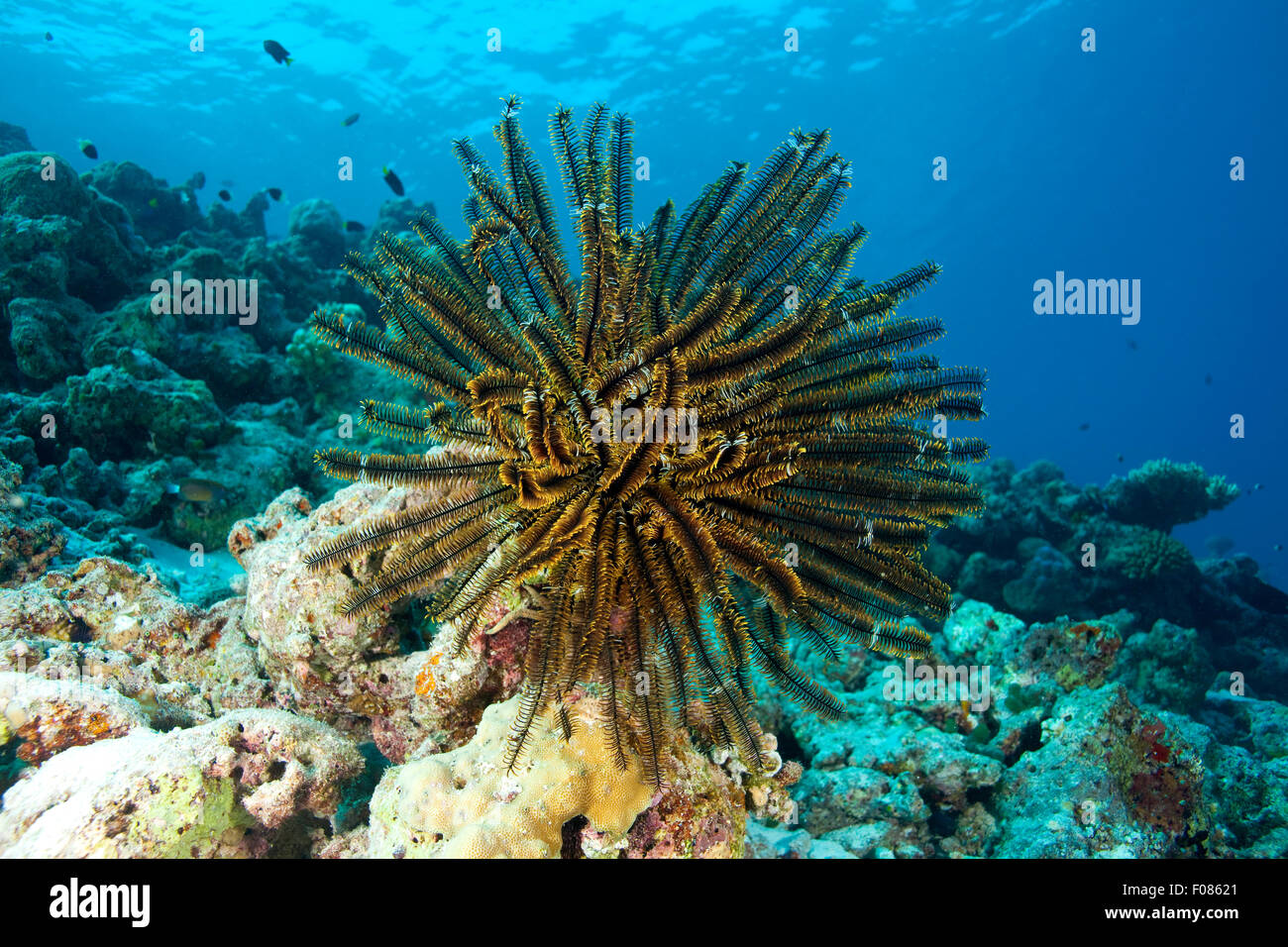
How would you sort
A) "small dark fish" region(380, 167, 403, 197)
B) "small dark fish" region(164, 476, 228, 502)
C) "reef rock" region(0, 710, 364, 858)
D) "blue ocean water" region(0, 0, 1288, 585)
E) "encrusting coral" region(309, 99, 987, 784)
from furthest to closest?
1. "blue ocean water" region(0, 0, 1288, 585)
2. "small dark fish" region(380, 167, 403, 197)
3. "small dark fish" region(164, 476, 228, 502)
4. "encrusting coral" region(309, 99, 987, 784)
5. "reef rock" region(0, 710, 364, 858)

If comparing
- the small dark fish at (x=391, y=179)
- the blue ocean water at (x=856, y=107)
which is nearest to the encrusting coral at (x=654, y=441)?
the small dark fish at (x=391, y=179)

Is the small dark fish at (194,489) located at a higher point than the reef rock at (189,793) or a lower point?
higher

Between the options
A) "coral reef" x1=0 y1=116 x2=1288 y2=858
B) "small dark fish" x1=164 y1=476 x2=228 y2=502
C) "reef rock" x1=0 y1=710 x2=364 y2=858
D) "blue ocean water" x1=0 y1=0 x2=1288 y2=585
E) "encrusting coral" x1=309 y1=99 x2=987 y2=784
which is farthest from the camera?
"blue ocean water" x1=0 y1=0 x2=1288 y2=585

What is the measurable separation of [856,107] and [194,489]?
240 ft

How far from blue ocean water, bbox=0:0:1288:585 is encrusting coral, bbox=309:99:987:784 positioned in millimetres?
30990

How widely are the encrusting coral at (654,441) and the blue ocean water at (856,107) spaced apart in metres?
31.0

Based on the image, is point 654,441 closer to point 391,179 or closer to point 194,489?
point 194,489

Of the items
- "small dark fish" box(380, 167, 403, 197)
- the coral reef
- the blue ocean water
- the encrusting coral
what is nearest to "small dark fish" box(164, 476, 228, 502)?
the coral reef

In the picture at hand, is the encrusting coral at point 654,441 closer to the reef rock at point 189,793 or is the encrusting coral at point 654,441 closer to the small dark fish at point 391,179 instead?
the reef rock at point 189,793

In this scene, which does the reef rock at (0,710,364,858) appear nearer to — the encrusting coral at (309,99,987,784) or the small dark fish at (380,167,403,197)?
the encrusting coral at (309,99,987,784)

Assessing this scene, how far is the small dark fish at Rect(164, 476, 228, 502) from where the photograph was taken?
360 inches

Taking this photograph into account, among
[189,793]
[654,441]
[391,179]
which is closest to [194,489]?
[189,793]

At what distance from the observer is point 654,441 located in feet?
9.02

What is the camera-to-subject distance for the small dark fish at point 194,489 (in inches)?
360
